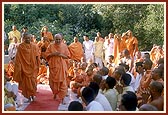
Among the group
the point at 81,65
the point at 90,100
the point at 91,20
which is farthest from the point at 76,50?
the point at 90,100

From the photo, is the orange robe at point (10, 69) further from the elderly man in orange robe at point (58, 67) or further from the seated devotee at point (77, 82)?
the elderly man in orange robe at point (58, 67)

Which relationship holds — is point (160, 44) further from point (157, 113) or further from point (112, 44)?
point (157, 113)

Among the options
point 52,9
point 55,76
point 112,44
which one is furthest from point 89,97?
point 112,44

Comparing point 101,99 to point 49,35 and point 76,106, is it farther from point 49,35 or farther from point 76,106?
point 49,35

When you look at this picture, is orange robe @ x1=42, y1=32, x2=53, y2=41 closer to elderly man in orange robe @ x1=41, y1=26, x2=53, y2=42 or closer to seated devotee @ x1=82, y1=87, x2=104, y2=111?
elderly man in orange robe @ x1=41, y1=26, x2=53, y2=42

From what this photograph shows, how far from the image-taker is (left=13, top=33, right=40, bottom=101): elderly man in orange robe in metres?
6.62

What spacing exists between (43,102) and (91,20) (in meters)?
2.67

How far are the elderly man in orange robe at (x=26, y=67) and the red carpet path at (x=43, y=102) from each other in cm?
20

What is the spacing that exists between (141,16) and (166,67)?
3080 mm

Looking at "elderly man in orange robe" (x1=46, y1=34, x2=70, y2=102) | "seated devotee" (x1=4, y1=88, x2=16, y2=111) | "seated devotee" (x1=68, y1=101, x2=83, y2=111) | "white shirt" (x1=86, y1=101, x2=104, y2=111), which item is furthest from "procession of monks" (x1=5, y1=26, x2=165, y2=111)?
"seated devotee" (x1=4, y1=88, x2=16, y2=111)

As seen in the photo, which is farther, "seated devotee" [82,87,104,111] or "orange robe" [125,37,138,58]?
"orange robe" [125,37,138,58]

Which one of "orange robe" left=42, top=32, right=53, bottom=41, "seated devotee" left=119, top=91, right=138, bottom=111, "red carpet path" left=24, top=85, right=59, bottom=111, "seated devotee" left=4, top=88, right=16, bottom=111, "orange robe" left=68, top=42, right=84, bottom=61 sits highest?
"orange robe" left=42, top=32, right=53, bottom=41

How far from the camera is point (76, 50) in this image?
9062 mm

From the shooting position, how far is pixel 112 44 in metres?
9.33
